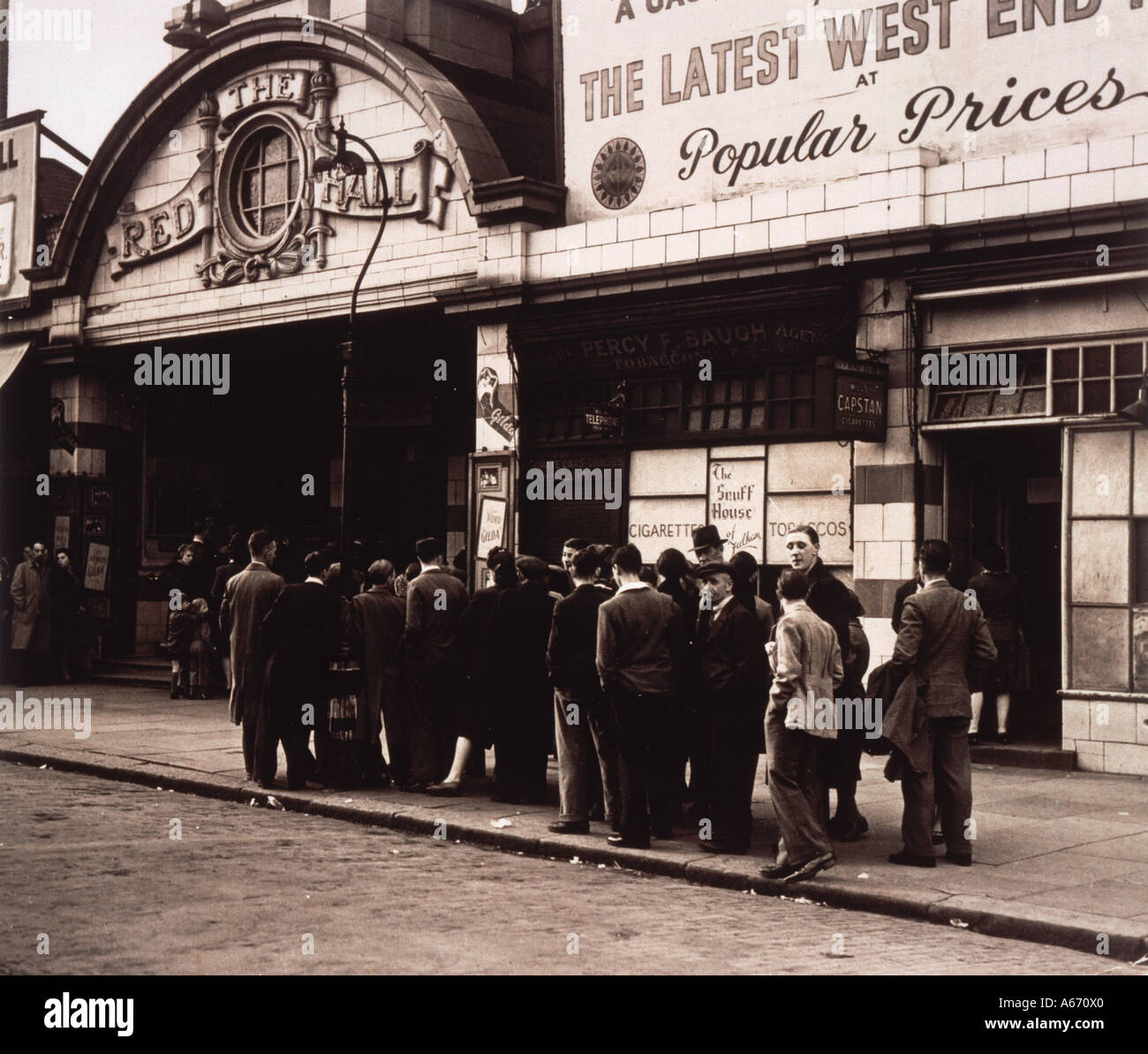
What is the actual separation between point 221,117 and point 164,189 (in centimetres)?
164

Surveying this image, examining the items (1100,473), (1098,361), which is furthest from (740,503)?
(1098,361)

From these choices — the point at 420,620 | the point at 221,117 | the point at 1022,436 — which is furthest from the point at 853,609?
the point at 221,117

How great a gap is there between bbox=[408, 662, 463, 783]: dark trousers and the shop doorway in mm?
5197

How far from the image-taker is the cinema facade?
42.0 feet

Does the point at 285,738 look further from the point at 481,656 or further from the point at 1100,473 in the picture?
the point at 1100,473

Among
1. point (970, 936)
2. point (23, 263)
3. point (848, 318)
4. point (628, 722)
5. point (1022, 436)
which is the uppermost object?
point (23, 263)

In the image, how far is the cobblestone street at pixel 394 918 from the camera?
21.2 feet

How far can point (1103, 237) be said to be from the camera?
12.5 metres

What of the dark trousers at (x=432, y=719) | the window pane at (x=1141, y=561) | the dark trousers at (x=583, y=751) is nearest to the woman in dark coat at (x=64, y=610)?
the dark trousers at (x=432, y=719)

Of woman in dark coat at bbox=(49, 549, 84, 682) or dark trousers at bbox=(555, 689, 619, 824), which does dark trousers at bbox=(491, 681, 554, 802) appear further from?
woman in dark coat at bbox=(49, 549, 84, 682)

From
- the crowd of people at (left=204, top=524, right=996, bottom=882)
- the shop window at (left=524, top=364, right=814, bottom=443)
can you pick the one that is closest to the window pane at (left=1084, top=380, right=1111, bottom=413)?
the shop window at (left=524, top=364, right=814, bottom=443)
